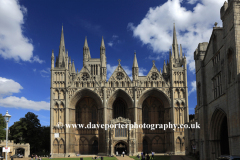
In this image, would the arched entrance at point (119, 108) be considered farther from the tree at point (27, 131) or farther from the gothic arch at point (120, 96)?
the tree at point (27, 131)

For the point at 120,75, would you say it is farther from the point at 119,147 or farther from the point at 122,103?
the point at 119,147

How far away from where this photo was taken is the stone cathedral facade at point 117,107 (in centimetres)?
6225

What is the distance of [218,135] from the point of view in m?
33.2

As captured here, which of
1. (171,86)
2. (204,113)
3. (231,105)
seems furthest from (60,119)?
(231,105)

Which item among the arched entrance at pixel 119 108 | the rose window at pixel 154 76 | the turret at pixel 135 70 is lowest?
the arched entrance at pixel 119 108

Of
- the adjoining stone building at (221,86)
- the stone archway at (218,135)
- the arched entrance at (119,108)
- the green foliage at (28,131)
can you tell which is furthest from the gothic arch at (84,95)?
the stone archway at (218,135)

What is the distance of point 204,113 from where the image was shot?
3581 cm

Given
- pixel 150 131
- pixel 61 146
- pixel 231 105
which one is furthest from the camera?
pixel 150 131

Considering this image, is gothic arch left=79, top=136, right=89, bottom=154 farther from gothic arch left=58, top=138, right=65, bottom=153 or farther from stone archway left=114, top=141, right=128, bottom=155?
stone archway left=114, top=141, right=128, bottom=155

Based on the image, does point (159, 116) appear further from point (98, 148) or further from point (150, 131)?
point (98, 148)

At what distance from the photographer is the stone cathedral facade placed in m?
62.2

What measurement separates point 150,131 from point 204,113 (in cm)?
3192

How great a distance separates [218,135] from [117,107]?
37.1m

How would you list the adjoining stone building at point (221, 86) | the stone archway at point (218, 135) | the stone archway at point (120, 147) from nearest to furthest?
the adjoining stone building at point (221, 86) < the stone archway at point (218, 135) < the stone archway at point (120, 147)
